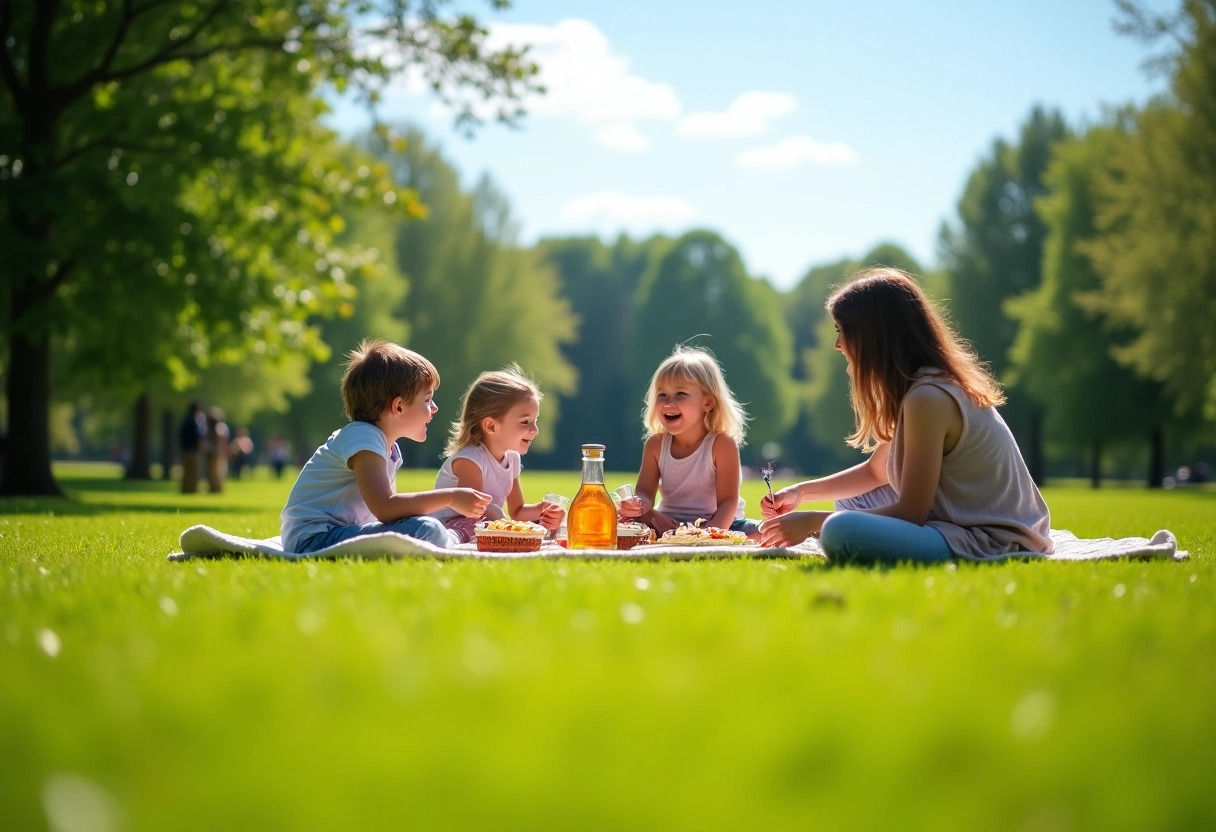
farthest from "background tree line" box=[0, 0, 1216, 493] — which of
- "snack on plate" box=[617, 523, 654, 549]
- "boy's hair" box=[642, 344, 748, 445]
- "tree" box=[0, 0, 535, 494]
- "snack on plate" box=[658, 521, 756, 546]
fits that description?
"snack on plate" box=[617, 523, 654, 549]

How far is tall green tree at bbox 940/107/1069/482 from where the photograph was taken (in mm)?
41188

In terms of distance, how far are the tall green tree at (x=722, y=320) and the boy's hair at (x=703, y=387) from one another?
49.0 m

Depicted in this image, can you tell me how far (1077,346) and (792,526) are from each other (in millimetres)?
32664

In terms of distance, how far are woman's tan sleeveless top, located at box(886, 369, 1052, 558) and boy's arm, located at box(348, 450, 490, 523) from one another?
2263 millimetres

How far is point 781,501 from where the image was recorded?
599 cm

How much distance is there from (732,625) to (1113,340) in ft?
117

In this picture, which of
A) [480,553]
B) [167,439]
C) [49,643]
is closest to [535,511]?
[480,553]

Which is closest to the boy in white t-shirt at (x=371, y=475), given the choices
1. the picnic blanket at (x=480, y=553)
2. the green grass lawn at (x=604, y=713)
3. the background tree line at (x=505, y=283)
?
the picnic blanket at (x=480, y=553)

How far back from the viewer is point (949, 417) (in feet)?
16.9

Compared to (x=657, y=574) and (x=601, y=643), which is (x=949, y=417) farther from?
(x=601, y=643)

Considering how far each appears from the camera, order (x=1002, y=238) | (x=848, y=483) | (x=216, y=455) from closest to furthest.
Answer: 1. (x=848, y=483)
2. (x=216, y=455)
3. (x=1002, y=238)

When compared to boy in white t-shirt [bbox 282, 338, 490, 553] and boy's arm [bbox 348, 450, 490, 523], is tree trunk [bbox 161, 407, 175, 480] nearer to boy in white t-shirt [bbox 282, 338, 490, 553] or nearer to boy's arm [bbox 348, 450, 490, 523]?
boy in white t-shirt [bbox 282, 338, 490, 553]

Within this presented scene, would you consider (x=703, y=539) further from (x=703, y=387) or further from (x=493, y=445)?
(x=493, y=445)

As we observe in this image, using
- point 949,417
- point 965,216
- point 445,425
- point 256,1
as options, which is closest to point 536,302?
point 445,425
